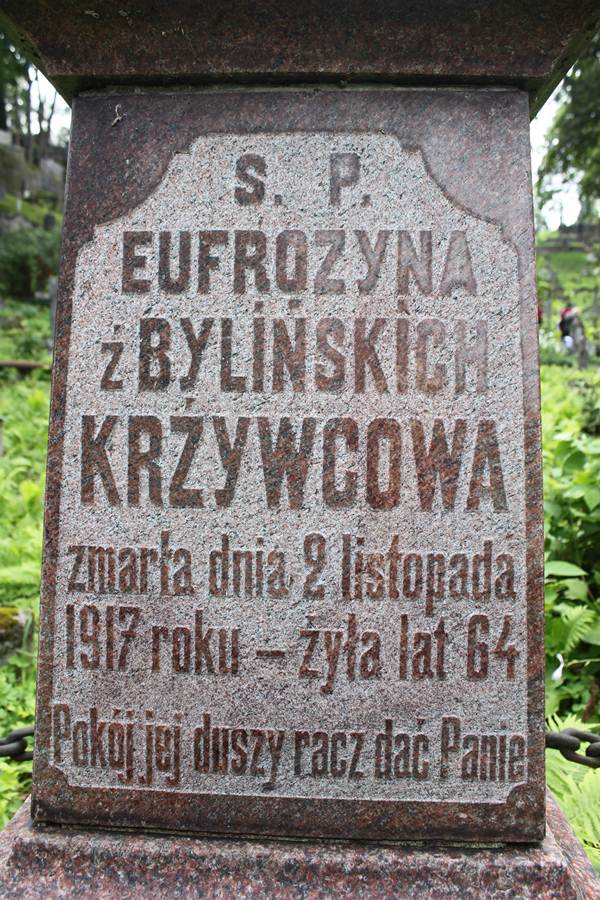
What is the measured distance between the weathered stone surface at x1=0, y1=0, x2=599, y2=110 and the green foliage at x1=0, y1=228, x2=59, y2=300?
59.6ft

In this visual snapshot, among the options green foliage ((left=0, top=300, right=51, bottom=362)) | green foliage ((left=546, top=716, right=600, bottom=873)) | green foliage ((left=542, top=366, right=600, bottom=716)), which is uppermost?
green foliage ((left=0, top=300, right=51, bottom=362))

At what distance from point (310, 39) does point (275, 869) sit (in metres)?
1.81

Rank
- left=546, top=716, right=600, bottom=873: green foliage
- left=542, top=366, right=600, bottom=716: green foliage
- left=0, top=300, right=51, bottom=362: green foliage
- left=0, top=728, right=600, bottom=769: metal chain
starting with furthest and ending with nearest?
left=0, top=300, right=51, bottom=362: green foliage
left=542, top=366, right=600, bottom=716: green foliage
left=546, top=716, right=600, bottom=873: green foliage
left=0, top=728, right=600, bottom=769: metal chain

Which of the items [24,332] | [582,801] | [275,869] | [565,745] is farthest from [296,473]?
[24,332]

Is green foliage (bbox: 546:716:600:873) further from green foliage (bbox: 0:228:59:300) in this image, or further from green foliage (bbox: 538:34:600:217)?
Answer: green foliage (bbox: 0:228:59:300)

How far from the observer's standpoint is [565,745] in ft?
6.63

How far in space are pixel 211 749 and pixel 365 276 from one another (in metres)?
1.13

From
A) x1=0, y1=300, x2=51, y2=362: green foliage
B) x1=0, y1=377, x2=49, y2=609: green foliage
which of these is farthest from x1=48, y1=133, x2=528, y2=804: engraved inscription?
x1=0, y1=300, x2=51, y2=362: green foliage

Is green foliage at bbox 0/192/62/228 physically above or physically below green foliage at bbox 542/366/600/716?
above

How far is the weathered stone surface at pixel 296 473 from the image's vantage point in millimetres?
1811

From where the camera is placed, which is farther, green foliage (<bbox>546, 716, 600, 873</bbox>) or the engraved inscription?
green foliage (<bbox>546, 716, 600, 873</bbox>)

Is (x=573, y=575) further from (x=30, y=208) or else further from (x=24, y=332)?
(x=30, y=208)

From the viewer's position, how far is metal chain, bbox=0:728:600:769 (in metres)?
2.01

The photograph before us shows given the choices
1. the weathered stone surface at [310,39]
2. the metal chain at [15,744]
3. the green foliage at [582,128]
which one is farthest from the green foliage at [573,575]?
the green foliage at [582,128]
